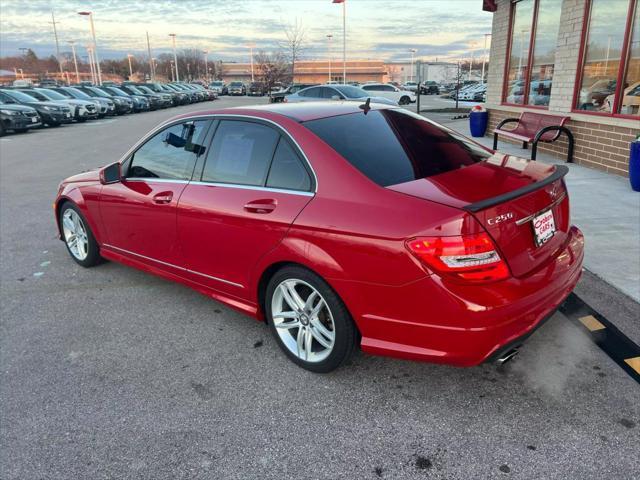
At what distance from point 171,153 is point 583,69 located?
893 centimetres

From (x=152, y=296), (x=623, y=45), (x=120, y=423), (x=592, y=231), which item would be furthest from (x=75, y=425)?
(x=623, y=45)

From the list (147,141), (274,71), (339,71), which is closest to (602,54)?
(147,141)

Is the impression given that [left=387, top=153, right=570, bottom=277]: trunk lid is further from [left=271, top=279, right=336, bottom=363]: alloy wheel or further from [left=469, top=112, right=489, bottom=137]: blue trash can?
[left=469, top=112, right=489, bottom=137]: blue trash can

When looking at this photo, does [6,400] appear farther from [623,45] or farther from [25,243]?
[623,45]

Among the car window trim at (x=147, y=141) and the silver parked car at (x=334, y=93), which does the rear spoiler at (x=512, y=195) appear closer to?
the car window trim at (x=147, y=141)

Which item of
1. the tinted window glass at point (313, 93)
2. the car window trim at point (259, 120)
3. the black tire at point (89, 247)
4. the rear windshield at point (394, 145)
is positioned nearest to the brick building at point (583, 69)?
the rear windshield at point (394, 145)

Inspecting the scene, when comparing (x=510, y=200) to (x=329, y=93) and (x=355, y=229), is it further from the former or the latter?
(x=329, y=93)

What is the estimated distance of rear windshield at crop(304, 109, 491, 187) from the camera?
2.93m

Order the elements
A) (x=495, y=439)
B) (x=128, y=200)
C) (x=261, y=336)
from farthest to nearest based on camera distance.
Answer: (x=128, y=200) < (x=261, y=336) < (x=495, y=439)

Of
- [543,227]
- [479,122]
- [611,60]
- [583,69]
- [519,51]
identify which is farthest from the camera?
[479,122]

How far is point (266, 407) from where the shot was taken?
2.87 meters

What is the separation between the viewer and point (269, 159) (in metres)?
3.26

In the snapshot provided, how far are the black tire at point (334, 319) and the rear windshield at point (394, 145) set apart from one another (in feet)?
2.23

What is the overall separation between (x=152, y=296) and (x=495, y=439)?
10.1ft
